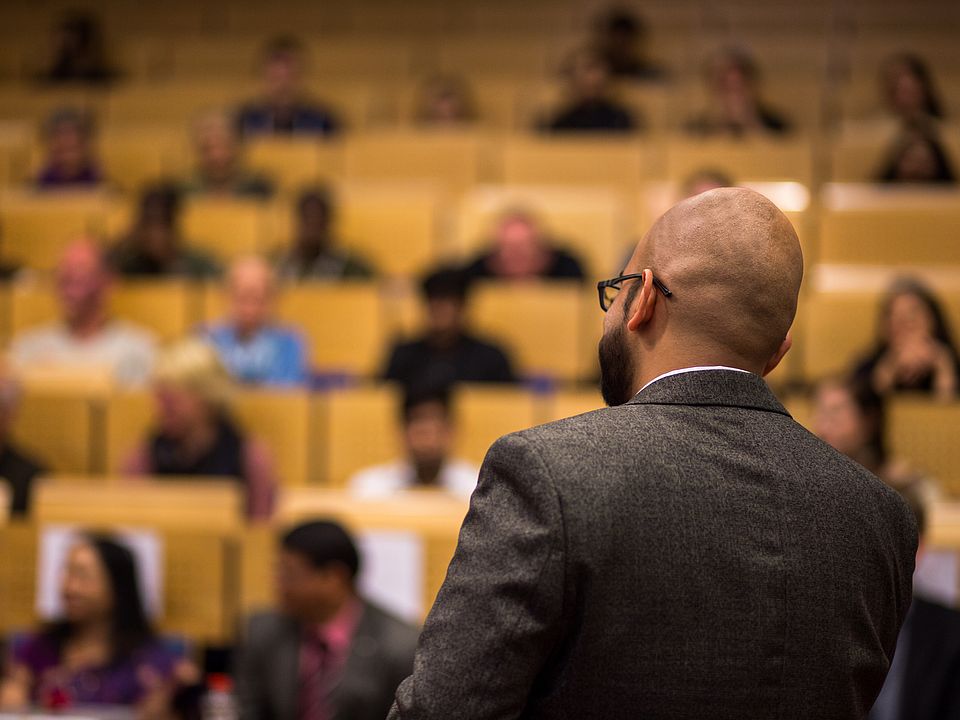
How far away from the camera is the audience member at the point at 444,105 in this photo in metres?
4.61

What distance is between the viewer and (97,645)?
2.57m

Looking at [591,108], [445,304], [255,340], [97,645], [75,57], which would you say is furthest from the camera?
[75,57]

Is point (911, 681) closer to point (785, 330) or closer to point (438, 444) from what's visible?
point (438, 444)

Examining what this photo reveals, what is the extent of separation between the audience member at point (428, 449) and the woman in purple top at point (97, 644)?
545 millimetres

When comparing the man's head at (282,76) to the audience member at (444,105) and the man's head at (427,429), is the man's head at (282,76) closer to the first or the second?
the audience member at (444,105)

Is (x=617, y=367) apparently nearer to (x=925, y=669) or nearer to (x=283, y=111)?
(x=925, y=669)

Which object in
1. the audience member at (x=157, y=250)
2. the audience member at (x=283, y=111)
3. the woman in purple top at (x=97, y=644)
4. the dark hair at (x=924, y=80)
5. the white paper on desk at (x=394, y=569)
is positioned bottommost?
the woman in purple top at (x=97, y=644)

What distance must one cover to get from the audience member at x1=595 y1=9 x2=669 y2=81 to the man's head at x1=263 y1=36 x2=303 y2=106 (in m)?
1.11

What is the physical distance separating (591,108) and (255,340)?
5.41 ft

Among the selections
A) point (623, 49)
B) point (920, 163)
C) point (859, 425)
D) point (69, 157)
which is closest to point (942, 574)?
point (859, 425)

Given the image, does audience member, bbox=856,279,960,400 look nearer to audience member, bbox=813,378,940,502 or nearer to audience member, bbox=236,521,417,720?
audience member, bbox=813,378,940,502

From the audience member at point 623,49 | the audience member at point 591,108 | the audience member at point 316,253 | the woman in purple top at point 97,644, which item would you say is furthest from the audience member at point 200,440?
the audience member at point 623,49

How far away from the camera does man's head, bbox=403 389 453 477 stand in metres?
2.91

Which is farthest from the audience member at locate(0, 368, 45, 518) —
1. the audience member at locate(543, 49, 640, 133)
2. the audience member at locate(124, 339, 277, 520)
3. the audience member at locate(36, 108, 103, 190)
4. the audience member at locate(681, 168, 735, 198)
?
the audience member at locate(543, 49, 640, 133)
